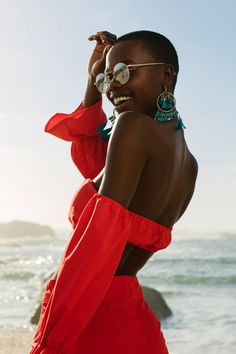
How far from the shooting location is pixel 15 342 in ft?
26.3

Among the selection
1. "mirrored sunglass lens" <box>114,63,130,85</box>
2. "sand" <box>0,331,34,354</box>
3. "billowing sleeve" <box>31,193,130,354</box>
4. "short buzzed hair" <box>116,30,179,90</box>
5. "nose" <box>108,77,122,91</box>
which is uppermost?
"short buzzed hair" <box>116,30,179,90</box>

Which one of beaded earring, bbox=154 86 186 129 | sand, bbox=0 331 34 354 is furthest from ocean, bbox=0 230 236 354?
beaded earring, bbox=154 86 186 129

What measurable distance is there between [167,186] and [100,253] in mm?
388

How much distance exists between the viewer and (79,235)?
190 centimetres

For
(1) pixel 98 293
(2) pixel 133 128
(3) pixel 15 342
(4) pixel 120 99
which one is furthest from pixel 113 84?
(3) pixel 15 342

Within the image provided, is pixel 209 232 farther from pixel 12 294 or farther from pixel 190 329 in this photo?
pixel 190 329

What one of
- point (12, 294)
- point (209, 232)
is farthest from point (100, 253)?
point (209, 232)

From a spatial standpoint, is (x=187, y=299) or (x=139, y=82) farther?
(x=187, y=299)

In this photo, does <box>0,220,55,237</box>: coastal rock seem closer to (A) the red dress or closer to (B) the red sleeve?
(B) the red sleeve

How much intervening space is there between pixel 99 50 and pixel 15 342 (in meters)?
6.03

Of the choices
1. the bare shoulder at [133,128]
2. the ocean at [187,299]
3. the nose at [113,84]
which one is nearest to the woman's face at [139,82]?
the nose at [113,84]

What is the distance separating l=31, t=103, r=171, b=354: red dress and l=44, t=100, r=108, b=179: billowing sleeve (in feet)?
2.58

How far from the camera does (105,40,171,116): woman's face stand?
7.16 ft

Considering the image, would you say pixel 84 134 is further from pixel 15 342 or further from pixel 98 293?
pixel 15 342
